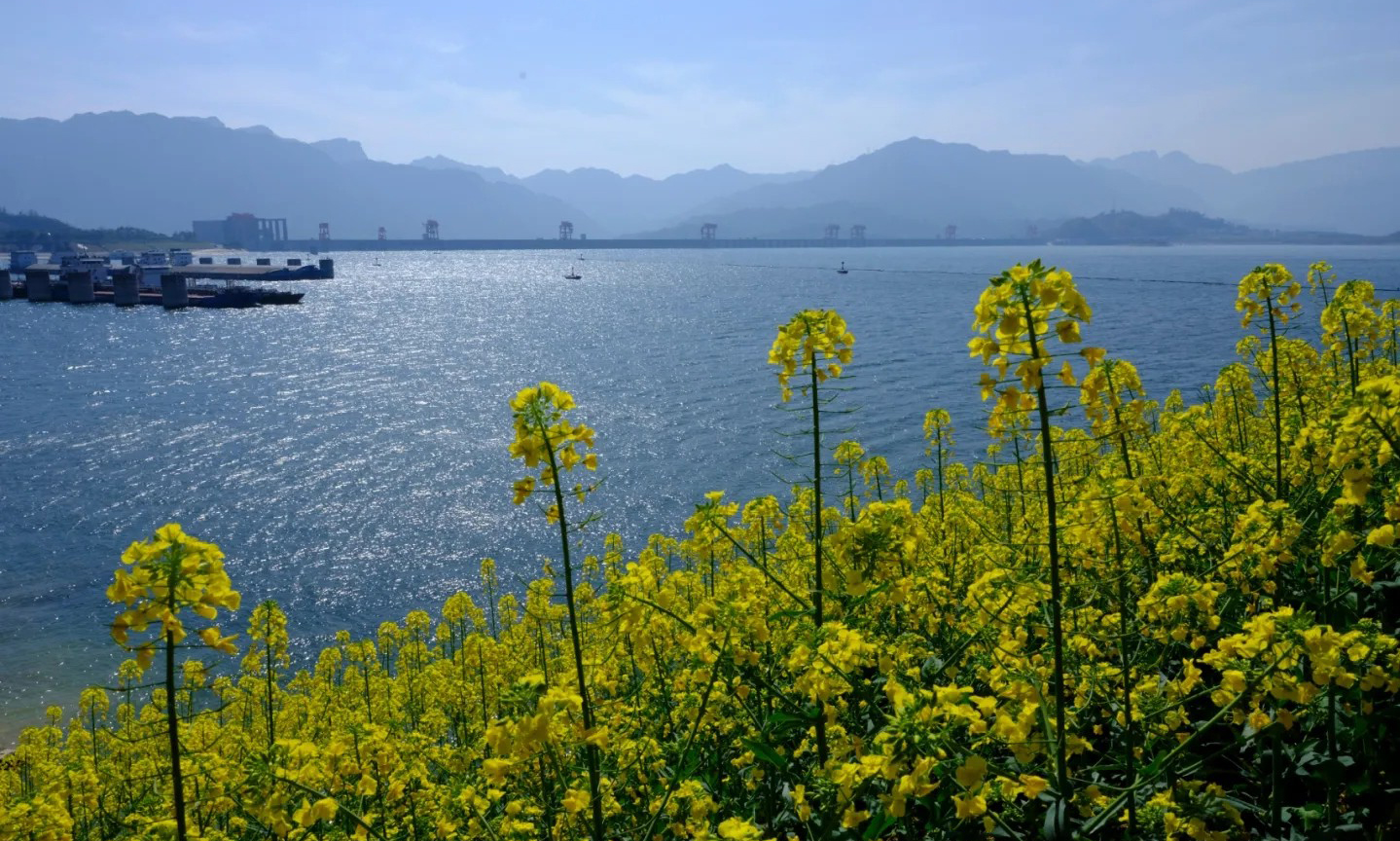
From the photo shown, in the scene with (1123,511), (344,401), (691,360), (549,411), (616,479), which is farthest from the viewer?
(691,360)

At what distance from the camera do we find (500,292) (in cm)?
12444

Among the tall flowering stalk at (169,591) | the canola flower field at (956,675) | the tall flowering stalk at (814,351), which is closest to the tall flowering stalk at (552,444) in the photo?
the canola flower field at (956,675)

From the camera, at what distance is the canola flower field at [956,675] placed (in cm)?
275

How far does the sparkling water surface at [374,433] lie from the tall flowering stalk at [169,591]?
210 centimetres

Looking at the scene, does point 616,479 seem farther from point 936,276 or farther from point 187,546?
point 936,276

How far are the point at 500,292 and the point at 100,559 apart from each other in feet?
341

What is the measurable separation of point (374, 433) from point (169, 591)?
37.1 meters

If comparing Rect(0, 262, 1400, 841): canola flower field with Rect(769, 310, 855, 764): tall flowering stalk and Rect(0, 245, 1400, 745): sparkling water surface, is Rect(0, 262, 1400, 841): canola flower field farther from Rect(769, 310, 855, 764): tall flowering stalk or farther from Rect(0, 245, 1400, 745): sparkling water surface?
Rect(0, 245, 1400, 745): sparkling water surface

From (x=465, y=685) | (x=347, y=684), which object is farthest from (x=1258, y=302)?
(x=347, y=684)

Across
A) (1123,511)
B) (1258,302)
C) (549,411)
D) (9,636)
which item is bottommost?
(9,636)

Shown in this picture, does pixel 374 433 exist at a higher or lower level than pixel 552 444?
lower

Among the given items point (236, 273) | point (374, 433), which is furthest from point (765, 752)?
point (236, 273)

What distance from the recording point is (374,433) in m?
37.8

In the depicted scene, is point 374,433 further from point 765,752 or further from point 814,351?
point 765,752
